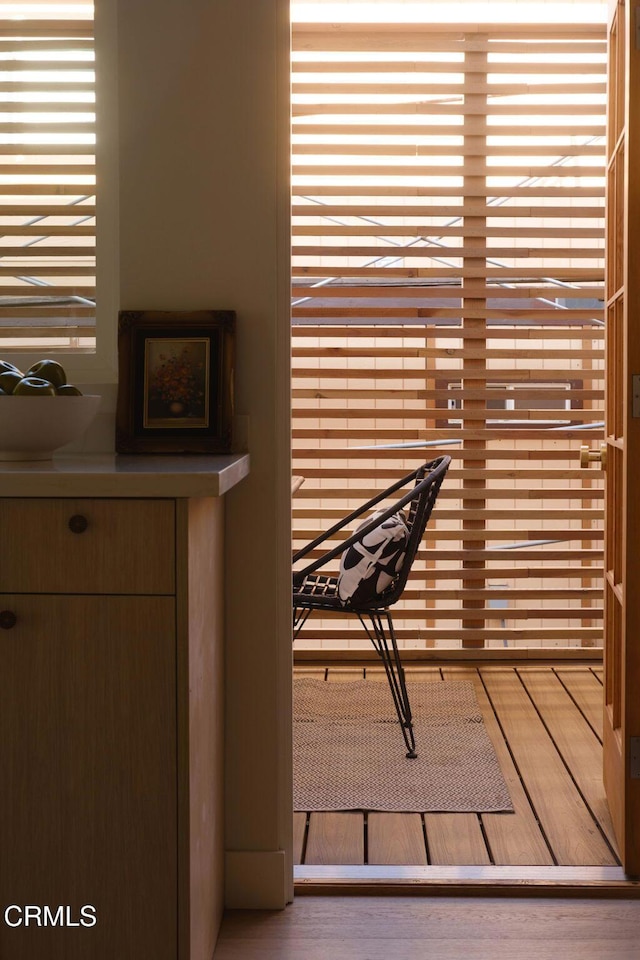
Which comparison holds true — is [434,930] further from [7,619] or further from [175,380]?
[175,380]

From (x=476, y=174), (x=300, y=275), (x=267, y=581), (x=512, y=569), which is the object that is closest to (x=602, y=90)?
(x=476, y=174)

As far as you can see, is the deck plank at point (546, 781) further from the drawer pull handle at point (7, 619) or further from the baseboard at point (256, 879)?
the drawer pull handle at point (7, 619)

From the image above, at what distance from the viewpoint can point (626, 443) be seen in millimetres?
2205

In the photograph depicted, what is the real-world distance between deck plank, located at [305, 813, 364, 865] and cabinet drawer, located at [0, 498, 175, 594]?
3.46 feet

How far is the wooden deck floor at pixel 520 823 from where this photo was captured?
7.68 ft

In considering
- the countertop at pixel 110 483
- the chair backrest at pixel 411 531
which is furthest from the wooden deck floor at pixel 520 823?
the countertop at pixel 110 483

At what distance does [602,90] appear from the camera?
12.9ft

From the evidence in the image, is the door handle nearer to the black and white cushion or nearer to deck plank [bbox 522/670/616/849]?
the black and white cushion

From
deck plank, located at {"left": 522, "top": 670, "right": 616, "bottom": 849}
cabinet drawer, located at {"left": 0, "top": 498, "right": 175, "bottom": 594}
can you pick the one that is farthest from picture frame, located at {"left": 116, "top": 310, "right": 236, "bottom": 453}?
deck plank, located at {"left": 522, "top": 670, "right": 616, "bottom": 849}

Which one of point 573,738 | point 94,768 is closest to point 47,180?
point 94,768

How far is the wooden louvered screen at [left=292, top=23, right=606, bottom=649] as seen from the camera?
393 centimetres

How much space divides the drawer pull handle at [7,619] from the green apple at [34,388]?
0.41 metres

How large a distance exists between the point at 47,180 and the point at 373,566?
4.66 feet

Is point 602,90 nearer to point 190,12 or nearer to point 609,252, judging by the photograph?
point 609,252
